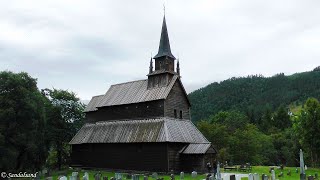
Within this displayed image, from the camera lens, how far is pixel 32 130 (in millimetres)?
37844

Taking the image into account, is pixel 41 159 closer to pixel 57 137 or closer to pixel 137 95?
pixel 57 137

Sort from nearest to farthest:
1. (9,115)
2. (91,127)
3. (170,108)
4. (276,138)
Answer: (9,115) → (170,108) → (91,127) → (276,138)

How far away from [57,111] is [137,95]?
13920 millimetres

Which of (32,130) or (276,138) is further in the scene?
(276,138)

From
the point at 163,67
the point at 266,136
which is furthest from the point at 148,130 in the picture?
the point at 266,136

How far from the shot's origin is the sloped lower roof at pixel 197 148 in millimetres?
35844

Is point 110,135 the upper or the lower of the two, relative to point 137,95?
lower

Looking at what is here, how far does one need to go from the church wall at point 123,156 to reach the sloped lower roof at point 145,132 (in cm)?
83

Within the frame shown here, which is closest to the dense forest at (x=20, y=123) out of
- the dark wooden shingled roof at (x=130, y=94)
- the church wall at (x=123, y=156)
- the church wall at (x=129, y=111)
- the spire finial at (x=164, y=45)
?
the church wall at (x=123, y=156)

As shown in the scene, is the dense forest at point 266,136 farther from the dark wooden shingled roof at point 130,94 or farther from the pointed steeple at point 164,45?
the pointed steeple at point 164,45

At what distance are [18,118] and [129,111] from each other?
13105 millimetres

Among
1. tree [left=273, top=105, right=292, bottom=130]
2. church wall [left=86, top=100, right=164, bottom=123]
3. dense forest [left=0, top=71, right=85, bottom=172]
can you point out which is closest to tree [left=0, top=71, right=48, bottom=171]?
dense forest [left=0, top=71, right=85, bottom=172]

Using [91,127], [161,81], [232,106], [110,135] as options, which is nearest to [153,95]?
[161,81]

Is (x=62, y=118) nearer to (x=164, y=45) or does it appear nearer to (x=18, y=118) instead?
(x=18, y=118)
